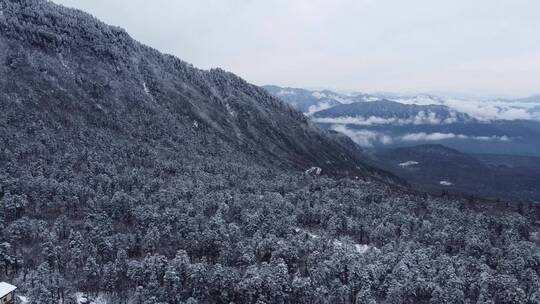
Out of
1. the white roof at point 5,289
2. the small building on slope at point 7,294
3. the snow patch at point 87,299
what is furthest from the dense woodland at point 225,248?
the white roof at point 5,289

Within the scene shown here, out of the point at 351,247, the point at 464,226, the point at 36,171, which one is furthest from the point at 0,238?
the point at 464,226

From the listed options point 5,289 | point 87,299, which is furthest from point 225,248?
point 5,289

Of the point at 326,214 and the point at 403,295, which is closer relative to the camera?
the point at 403,295

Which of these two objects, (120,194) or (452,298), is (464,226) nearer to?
(452,298)

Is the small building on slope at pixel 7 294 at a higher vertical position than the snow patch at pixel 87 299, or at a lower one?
higher

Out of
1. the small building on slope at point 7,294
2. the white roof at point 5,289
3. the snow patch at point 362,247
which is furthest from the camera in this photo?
the snow patch at point 362,247

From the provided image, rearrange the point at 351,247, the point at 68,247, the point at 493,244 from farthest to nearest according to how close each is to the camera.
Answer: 1. the point at 493,244
2. the point at 351,247
3. the point at 68,247

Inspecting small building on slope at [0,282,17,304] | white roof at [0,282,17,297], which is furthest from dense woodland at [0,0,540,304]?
white roof at [0,282,17,297]

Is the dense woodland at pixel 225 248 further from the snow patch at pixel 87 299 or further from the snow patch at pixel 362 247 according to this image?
the snow patch at pixel 87 299

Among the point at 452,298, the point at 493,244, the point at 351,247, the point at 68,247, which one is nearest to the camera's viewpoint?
the point at 452,298

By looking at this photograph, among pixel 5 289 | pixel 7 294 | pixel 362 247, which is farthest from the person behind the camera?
pixel 362 247

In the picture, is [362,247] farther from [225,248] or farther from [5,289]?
[5,289]
